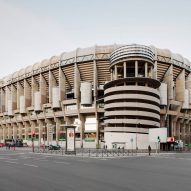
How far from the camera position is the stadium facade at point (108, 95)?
9494cm

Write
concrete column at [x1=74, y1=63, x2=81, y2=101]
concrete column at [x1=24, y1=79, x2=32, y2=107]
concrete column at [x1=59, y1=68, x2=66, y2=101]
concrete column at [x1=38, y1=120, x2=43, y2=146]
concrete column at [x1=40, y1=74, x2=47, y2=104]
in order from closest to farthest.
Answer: concrete column at [x1=74, y1=63, x2=81, y2=101] < concrete column at [x1=59, y1=68, x2=66, y2=101] < concrete column at [x1=40, y1=74, x2=47, y2=104] < concrete column at [x1=38, y1=120, x2=43, y2=146] < concrete column at [x1=24, y1=79, x2=32, y2=107]

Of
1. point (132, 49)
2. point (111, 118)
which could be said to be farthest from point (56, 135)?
point (132, 49)

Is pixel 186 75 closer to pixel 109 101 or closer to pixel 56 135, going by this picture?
pixel 109 101

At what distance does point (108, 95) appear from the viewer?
329 feet

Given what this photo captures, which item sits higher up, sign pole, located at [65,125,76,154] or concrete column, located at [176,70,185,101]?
concrete column, located at [176,70,185,101]

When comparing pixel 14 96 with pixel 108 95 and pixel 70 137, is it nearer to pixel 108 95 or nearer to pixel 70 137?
pixel 108 95

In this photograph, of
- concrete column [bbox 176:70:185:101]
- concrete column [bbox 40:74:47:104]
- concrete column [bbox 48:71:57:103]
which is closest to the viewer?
concrete column [bbox 176:70:185:101]

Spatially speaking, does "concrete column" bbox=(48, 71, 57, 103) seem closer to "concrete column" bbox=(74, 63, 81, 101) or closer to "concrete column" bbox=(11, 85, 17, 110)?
"concrete column" bbox=(74, 63, 81, 101)

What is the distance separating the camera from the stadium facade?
94.9 m

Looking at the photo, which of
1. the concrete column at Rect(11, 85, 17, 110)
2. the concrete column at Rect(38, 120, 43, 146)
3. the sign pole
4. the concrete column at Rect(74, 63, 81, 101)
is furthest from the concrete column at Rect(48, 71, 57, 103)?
the sign pole

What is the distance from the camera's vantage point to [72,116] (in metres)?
114

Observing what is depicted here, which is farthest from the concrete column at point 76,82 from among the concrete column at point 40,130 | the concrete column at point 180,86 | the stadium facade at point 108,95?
the concrete column at point 180,86

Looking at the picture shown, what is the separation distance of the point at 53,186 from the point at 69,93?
346ft

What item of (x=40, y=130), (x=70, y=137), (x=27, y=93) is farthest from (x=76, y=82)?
(x=70, y=137)
